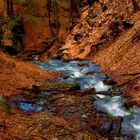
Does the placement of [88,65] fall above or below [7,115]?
above

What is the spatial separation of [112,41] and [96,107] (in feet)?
42.4

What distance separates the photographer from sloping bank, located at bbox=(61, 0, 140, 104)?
1739 cm

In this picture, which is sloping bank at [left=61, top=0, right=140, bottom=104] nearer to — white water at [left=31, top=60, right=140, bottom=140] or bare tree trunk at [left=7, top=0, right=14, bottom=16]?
white water at [left=31, top=60, right=140, bottom=140]

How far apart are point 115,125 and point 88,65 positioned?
1196 cm

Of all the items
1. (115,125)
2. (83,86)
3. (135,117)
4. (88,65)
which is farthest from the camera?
(88,65)

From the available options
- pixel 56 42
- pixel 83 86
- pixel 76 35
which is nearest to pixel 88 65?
pixel 83 86

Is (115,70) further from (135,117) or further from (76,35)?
(76,35)

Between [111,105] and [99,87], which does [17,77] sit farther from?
[111,105]

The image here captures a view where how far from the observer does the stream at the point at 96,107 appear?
10719 millimetres

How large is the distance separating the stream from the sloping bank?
823mm

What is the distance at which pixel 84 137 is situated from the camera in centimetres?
970

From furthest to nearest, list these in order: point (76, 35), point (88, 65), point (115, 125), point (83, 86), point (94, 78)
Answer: point (76, 35)
point (88, 65)
point (94, 78)
point (83, 86)
point (115, 125)

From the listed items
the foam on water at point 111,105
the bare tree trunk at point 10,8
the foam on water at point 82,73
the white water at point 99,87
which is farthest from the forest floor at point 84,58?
the bare tree trunk at point 10,8

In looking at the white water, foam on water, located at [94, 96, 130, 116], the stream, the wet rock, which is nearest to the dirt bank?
the stream
